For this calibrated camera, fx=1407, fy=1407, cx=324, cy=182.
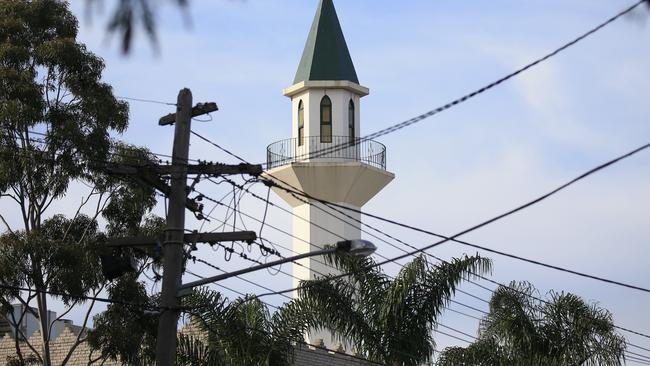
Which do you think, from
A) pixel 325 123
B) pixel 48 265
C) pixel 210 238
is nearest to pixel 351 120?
pixel 325 123

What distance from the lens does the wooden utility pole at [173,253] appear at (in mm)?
18680

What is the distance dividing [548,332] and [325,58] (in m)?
20.8

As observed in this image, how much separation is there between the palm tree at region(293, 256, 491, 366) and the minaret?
18639 millimetres

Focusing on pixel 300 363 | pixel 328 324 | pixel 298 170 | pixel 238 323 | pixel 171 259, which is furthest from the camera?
pixel 298 170

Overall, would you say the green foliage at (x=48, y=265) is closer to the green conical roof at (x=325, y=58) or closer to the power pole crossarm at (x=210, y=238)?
the power pole crossarm at (x=210, y=238)

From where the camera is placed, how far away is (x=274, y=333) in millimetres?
28109

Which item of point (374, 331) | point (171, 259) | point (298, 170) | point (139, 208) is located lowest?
point (171, 259)

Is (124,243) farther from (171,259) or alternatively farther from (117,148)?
(117,148)

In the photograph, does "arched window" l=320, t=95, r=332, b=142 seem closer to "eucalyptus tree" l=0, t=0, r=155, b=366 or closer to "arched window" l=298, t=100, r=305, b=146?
"arched window" l=298, t=100, r=305, b=146

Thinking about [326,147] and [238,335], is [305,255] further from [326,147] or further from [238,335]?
[326,147]

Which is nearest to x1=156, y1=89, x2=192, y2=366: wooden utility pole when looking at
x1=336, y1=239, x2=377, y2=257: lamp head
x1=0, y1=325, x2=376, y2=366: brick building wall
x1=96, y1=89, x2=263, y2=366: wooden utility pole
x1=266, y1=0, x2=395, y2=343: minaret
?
x1=96, y1=89, x2=263, y2=366: wooden utility pole

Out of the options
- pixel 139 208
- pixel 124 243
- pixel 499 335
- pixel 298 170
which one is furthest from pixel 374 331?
pixel 298 170

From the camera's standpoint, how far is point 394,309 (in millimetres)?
29062

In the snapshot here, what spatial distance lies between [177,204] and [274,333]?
9527 millimetres
